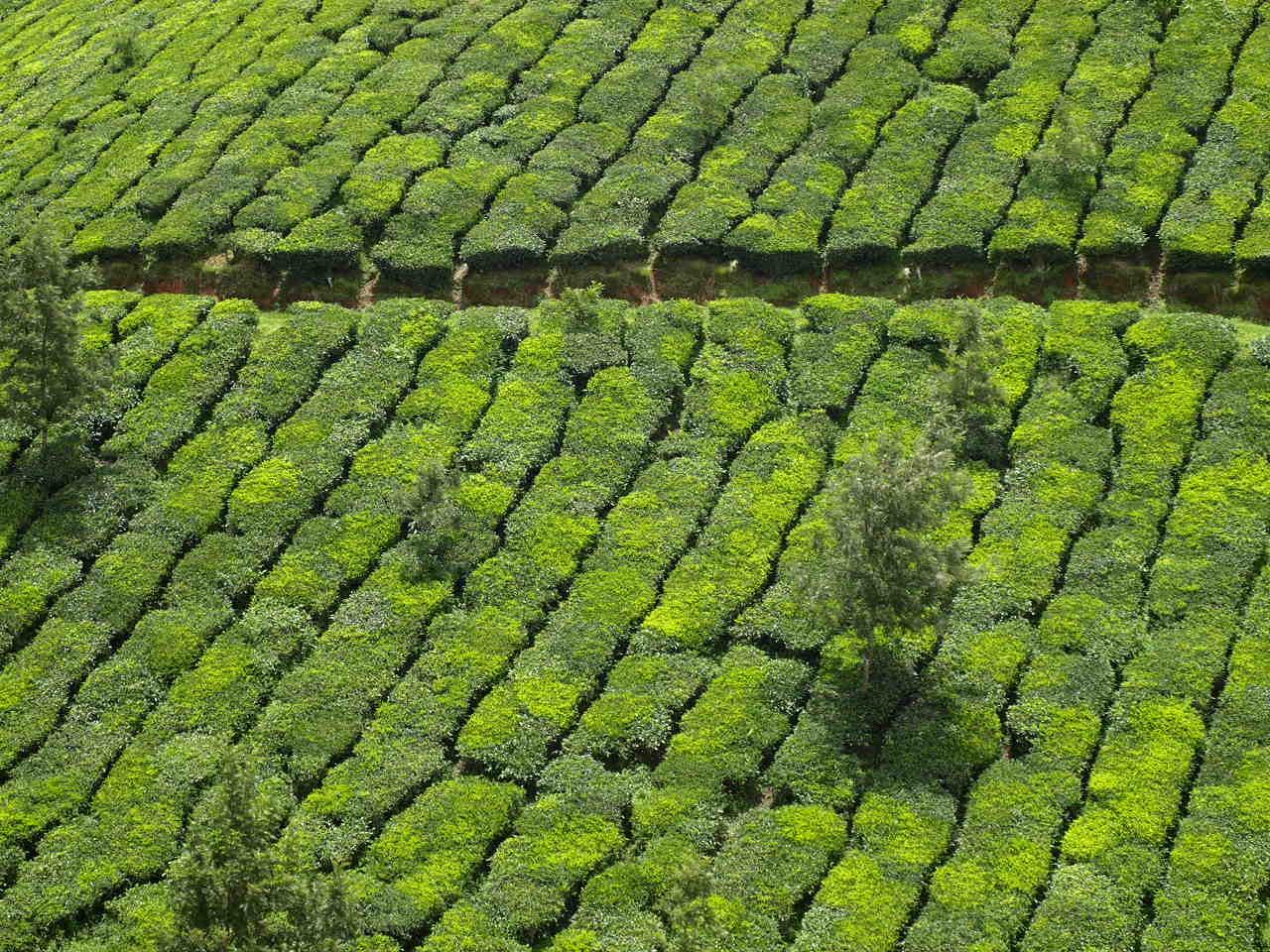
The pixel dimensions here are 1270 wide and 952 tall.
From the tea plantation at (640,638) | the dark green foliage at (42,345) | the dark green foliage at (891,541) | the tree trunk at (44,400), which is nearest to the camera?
the tea plantation at (640,638)

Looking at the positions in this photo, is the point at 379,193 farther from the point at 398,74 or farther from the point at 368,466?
the point at 368,466

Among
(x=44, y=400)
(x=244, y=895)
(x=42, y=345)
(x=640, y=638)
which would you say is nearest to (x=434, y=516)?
(x=640, y=638)

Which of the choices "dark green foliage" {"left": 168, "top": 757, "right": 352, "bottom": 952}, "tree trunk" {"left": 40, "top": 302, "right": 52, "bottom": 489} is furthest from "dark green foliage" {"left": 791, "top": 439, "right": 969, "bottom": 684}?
"tree trunk" {"left": 40, "top": 302, "right": 52, "bottom": 489}

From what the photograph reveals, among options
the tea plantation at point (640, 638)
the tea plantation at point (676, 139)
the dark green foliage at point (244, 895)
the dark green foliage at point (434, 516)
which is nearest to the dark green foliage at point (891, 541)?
the tea plantation at point (640, 638)

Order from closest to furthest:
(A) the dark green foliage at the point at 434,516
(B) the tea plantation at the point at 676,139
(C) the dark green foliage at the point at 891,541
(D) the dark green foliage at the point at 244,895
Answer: (D) the dark green foliage at the point at 244,895
(C) the dark green foliage at the point at 891,541
(A) the dark green foliage at the point at 434,516
(B) the tea plantation at the point at 676,139

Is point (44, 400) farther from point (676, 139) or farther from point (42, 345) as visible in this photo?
point (676, 139)

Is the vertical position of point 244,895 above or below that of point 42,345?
below

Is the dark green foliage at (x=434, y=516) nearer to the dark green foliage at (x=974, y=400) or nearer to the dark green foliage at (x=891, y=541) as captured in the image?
the dark green foliage at (x=891, y=541)
